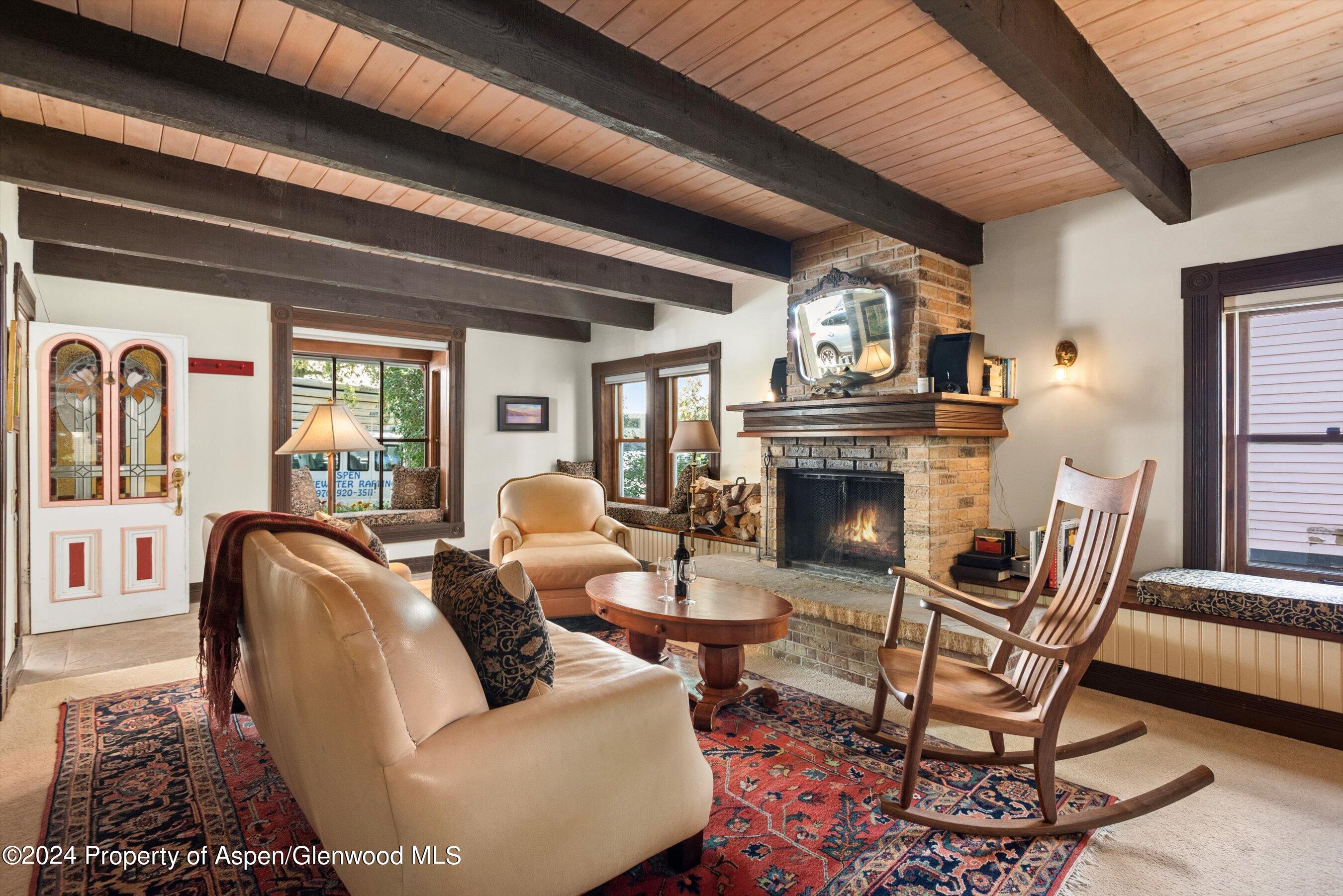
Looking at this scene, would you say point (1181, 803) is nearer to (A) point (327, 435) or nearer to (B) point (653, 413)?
(A) point (327, 435)

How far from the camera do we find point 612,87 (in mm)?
2176

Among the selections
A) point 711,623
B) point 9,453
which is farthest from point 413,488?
point 711,623

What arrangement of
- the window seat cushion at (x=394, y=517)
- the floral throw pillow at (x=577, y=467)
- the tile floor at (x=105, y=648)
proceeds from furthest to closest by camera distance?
1. the floral throw pillow at (x=577, y=467)
2. the window seat cushion at (x=394, y=517)
3. the tile floor at (x=105, y=648)

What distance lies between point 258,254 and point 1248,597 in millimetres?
5365

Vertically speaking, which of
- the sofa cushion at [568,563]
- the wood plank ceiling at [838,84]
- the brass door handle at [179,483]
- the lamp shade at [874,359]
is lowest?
the sofa cushion at [568,563]

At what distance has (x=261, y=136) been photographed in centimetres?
237

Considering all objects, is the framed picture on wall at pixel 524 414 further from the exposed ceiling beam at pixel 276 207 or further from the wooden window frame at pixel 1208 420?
the wooden window frame at pixel 1208 420

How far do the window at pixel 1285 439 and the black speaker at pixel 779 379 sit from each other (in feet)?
7.73

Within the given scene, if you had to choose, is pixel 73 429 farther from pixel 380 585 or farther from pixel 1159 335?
pixel 1159 335

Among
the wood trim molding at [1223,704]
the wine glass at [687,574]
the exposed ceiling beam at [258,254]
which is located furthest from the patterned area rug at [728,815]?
the exposed ceiling beam at [258,254]

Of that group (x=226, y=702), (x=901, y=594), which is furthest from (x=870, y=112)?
(x=226, y=702)

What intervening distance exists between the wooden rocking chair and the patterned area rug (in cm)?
6

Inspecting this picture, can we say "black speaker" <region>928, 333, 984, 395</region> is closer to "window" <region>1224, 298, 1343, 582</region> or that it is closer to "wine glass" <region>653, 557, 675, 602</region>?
"window" <region>1224, 298, 1343, 582</region>

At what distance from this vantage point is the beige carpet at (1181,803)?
1.82 m
